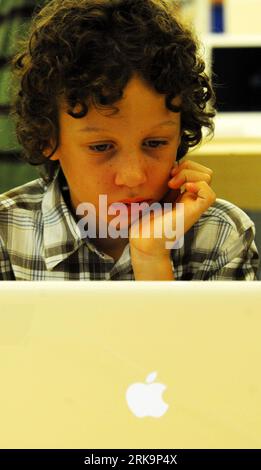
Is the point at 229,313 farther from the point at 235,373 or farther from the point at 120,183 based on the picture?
the point at 120,183

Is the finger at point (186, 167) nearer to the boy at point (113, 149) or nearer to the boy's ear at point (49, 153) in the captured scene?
the boy at point (113, 149)

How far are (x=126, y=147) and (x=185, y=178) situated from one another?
0.46ft

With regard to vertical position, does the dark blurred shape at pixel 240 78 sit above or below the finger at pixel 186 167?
above

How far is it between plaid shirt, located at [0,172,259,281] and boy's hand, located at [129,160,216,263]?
0.06 meters

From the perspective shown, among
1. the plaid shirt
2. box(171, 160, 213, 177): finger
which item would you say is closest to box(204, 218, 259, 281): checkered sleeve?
the plaid shirt

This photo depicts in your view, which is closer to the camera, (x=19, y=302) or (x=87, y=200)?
(x=19, y=302)

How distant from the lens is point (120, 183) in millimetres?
928

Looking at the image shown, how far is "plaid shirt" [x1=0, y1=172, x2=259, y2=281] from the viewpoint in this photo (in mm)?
1038

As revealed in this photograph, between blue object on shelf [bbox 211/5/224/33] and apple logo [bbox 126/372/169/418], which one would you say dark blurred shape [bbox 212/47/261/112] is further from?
apple logo [bbox 126/372/169/418]

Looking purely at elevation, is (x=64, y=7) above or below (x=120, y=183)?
above

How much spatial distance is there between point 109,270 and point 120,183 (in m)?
0.18

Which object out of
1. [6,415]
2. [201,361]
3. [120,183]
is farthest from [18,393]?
[120,183]

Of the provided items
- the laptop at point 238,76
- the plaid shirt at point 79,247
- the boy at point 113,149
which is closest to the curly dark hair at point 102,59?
the boy at point 113,149

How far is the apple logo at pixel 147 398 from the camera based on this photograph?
55 centimetres
